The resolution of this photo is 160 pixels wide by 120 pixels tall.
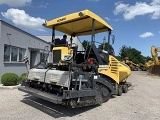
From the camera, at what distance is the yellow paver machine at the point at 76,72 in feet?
22.1

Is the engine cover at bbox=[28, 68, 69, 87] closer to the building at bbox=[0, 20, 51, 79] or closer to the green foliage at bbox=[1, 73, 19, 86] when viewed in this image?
the green foliage at bbox=[1, 73, 19, 86]

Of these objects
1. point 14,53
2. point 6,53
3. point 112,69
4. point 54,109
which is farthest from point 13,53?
point 54,109

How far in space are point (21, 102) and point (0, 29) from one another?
6767 mm

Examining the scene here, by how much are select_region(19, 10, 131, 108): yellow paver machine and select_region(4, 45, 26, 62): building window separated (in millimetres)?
6394

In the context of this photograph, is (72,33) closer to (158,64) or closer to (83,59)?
(83,59)

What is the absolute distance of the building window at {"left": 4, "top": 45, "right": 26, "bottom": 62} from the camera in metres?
14.5

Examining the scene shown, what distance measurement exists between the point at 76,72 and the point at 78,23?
8.06 feet

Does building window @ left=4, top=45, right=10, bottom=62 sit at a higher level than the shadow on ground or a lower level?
higher

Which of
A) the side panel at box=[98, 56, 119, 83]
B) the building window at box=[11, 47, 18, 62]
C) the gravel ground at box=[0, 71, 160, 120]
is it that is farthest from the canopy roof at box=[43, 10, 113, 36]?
the building window at box=[11, 47, 18, 62]

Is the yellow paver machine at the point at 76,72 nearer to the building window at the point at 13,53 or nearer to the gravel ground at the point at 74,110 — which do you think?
the gravel ground at the point at 74,110

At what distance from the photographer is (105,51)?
29.4 feet

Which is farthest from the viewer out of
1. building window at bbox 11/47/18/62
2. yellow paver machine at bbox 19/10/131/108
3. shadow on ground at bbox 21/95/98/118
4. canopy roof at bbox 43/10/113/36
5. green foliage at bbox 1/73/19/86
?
building window at bbox 11/47/18/62

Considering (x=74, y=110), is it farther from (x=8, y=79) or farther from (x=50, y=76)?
(x=8, y=79)

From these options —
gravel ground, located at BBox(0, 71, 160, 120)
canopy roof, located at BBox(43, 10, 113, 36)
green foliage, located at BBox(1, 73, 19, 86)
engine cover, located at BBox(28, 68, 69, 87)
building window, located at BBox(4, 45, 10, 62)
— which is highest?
canopy roof, located at BBox(43, 10, 113, 36)
